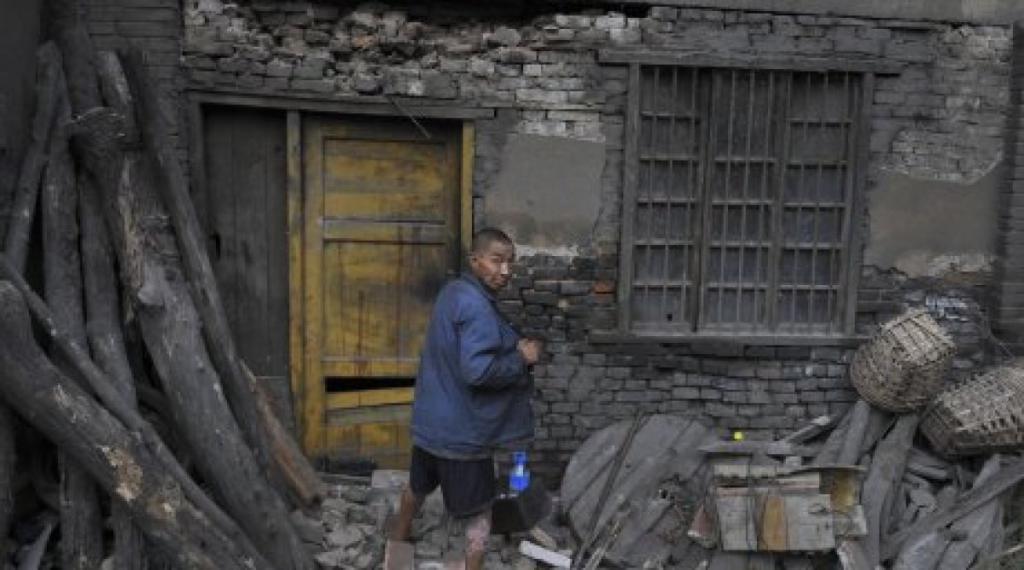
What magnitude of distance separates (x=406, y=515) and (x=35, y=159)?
7.95 feet

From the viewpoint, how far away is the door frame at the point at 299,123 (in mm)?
4906

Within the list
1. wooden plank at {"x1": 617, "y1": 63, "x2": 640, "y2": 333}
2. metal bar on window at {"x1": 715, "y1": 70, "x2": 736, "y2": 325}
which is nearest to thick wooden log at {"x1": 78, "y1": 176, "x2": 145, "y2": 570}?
wooden plank at {"x1": 617, "y1": 63, "x2": 640, "y2": 333}

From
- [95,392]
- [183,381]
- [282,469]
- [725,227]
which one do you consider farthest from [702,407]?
[95,392]

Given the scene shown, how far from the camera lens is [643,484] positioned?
16.2 ft

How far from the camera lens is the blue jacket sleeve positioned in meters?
3.83

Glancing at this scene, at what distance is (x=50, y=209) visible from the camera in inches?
165

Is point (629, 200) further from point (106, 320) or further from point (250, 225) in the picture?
point (106, 320)

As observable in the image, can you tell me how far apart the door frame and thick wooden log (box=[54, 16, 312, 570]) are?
1.69 ft

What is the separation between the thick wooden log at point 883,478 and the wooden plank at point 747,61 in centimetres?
197

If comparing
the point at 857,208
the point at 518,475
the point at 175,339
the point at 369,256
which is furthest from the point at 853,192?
the point at 175,339

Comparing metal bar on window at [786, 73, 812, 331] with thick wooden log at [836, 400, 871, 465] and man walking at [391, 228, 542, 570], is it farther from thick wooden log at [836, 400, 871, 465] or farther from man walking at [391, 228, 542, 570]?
man walking at [391, 228, 542, 570]

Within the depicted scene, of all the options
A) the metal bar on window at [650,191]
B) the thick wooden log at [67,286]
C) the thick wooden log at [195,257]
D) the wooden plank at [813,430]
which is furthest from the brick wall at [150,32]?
the wooden plank at [813,430]

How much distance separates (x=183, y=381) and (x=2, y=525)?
93 cm

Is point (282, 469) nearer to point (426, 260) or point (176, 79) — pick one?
point (426, 260)
